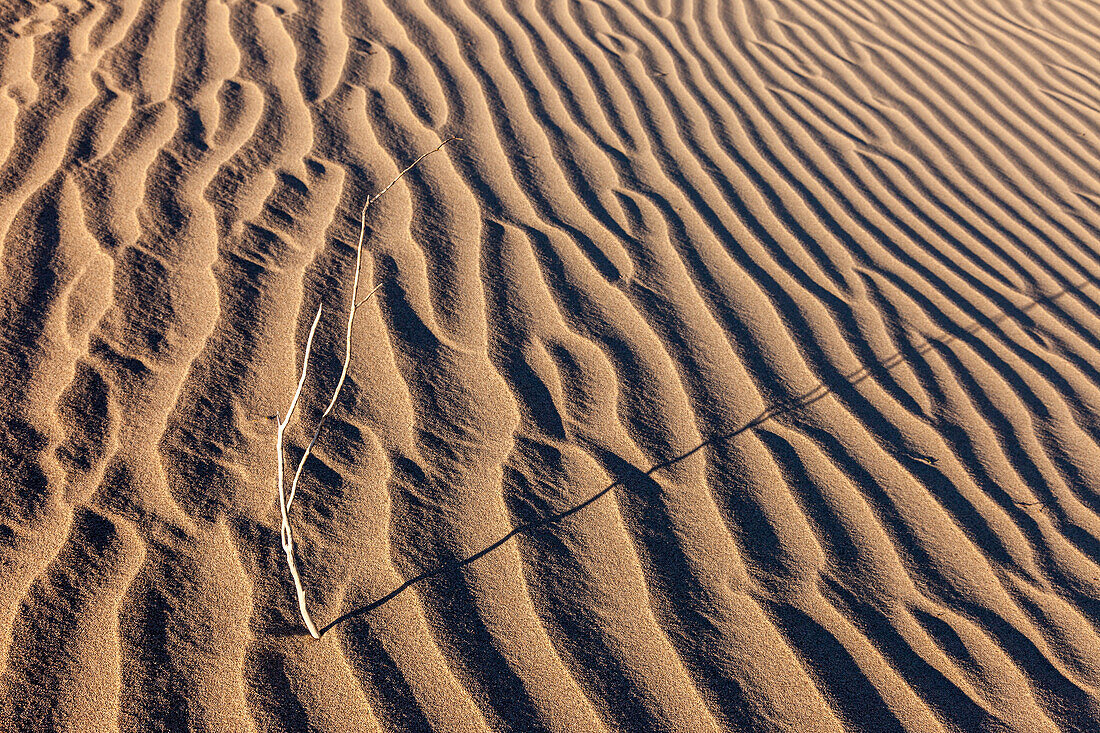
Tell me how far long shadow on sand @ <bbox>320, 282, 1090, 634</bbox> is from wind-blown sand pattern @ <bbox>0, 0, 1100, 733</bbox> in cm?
1

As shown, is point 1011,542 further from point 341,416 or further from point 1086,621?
point 341,416

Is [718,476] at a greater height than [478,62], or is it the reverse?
[478,62]

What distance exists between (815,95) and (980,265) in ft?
4.70

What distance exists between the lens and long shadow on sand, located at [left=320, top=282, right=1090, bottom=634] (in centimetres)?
178

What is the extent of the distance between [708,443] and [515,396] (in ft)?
1.73

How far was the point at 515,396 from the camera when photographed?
229 cm

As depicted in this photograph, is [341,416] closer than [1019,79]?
Yes

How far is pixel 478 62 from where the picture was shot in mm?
3836

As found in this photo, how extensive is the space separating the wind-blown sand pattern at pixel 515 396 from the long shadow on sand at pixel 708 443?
1cm

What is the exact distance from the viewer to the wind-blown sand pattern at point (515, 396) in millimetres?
1689

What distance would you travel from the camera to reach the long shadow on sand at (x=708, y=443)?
5.84 ft

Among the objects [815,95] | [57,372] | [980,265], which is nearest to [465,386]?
[57,372]

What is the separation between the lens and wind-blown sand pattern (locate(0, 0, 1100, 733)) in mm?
1689

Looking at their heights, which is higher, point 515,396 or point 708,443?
point 515,396
